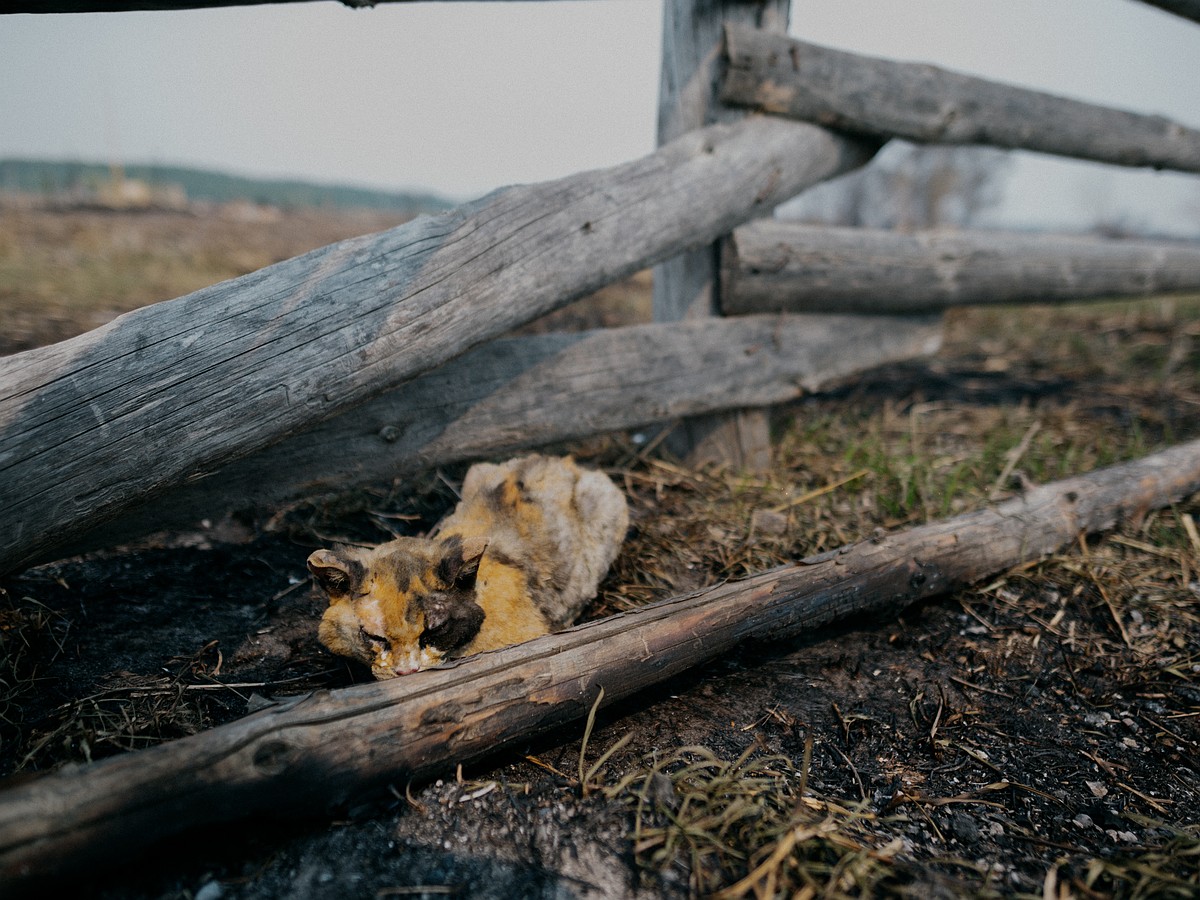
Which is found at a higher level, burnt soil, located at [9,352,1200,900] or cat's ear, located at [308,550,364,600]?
cat's ear, located at [308,550,364,600]

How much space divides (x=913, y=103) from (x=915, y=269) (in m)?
0.90

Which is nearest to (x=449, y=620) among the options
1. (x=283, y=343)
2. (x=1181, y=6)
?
(x=283, y=343)

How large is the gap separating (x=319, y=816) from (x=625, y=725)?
35.4 inches

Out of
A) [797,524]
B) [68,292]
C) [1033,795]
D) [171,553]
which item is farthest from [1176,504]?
[68,292]

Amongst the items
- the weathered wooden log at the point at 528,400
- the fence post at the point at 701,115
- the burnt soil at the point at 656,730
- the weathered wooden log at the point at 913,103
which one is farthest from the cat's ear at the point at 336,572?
the weathered wooden log at the point at 913,103

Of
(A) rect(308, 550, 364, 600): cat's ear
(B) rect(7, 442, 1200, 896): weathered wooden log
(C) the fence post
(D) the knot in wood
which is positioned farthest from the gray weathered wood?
(D) the knot in wood

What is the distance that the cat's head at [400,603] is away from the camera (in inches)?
78.2

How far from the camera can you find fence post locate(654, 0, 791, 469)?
3.27 metres

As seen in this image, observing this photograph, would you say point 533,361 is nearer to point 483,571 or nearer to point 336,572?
point 483,571

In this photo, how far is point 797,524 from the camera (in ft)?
10.6

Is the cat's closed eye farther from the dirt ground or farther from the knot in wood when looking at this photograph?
the knot in wood

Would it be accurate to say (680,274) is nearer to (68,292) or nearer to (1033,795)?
(1033,795)

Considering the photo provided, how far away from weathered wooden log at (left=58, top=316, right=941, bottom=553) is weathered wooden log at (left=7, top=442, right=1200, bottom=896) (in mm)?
929

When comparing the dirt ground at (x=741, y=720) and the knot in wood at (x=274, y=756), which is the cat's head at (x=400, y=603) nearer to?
the dirt ground at (x=741, y=720)
